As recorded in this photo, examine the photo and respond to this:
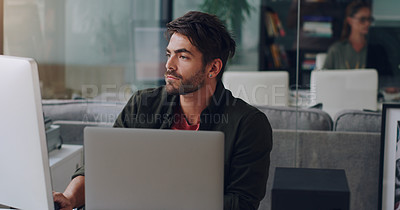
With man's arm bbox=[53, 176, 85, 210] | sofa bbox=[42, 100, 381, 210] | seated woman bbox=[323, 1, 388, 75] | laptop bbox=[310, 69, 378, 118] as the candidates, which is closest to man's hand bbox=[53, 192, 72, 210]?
man's arm bbox=[53, 176, 85, 210]

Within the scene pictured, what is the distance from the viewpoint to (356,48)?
12.7ft

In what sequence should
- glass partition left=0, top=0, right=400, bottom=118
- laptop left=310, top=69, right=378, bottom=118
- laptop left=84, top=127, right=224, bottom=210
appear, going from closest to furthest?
laptop left=84, top=127, right=224, bottom=210 < laptop left=310, top=69, right=378, bottom=118 < glass partition left=0, top=0, right=400, bottom=118

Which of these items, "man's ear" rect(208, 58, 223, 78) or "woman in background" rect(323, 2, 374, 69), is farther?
"woman in background" rect(323, 2, 374, 69)

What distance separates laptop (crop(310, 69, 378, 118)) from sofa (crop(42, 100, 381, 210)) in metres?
0.71

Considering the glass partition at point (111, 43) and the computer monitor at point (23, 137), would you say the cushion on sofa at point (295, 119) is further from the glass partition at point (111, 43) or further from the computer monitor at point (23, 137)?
the computer monitor at point (23, 137)

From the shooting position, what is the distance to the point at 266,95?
10.5 feet

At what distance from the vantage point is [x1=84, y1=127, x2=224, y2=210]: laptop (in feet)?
4.25

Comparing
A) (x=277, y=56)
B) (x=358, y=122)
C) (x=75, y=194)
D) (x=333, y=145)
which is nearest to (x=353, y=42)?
(x=277, y=56)

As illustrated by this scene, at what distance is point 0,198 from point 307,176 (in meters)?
0.83

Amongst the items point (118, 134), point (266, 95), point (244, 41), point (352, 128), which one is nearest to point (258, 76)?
point (266, 95)

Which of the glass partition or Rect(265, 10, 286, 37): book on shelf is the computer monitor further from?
Rect(265, 10, 286, 37): book on shelf

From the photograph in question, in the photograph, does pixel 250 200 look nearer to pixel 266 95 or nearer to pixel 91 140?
pixel 91 140

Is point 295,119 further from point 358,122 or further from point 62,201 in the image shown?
point 62,201

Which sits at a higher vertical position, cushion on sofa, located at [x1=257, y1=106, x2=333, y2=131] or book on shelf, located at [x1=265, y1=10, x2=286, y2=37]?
book on shelf, located at [x1=265, y1=10, x2=286, y2=37]
